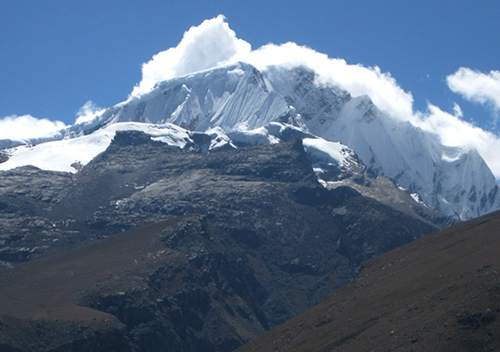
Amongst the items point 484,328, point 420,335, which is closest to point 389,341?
point 420,335

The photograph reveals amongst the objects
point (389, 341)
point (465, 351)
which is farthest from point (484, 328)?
point (389, 341)

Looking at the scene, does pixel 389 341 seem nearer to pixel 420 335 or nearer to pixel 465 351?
pixel 420 335

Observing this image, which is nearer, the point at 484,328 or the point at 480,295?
the point at 484,328

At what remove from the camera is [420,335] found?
188 m

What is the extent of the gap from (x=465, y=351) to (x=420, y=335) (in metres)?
15.2

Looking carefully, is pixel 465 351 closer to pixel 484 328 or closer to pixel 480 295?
pixel 484 328

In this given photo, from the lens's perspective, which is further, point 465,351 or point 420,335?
point 420,335

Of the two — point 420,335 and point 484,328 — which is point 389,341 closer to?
point 420,335

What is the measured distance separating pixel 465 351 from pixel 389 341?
81.0 feet

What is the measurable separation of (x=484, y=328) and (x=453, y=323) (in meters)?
8.46

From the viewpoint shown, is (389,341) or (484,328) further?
(389,341)

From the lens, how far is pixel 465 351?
17362cm

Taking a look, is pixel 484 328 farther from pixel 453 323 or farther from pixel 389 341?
pixel 389 341

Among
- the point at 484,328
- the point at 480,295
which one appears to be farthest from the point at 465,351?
the point at 480,295
